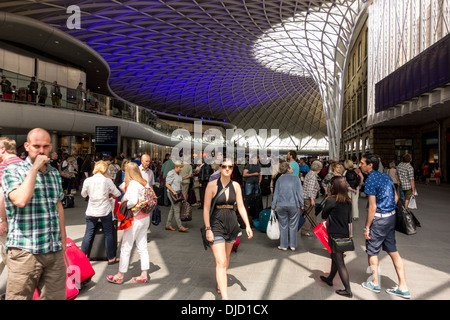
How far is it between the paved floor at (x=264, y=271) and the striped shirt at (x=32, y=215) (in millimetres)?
1651

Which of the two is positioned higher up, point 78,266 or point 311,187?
point 311,187

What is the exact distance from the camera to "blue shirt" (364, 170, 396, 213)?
3.94 metres

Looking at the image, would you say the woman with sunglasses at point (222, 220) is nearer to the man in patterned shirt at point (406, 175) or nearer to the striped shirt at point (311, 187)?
the striped shirt at point (311, 187)

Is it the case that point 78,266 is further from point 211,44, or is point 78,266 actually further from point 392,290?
point 211,44

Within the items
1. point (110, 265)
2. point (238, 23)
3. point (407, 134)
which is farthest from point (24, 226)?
point (407, 134)

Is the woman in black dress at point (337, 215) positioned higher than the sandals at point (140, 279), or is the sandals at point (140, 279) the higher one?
the woman in black dress at point (337, 215)

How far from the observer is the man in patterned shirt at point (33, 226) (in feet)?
7.48

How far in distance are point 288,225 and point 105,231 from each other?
11.3 feet

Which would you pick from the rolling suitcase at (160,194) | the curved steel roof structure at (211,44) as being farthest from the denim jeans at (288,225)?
the curved steel roof structure at (211,44)

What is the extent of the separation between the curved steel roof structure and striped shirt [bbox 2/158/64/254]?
1981 cm

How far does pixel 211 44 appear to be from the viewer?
29.9 meters

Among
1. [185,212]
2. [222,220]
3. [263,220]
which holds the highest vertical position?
[222,220]

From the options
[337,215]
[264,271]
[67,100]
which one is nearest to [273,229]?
[264,271]

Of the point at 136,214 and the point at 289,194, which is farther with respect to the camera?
the point at 289,194
